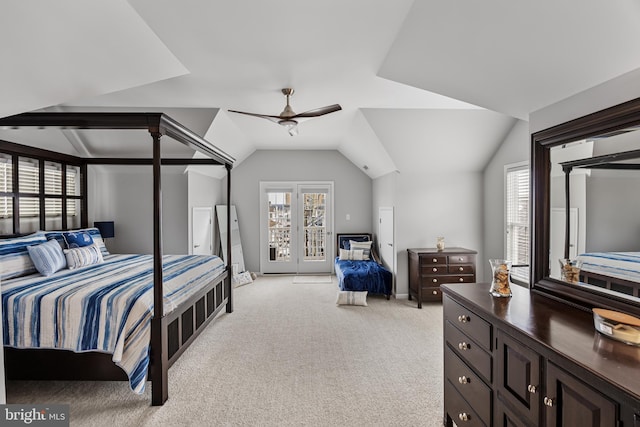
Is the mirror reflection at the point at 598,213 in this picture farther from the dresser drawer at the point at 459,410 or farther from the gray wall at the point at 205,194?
the gray wall at the point at 205,194

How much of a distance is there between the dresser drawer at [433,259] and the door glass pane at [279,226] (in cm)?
301

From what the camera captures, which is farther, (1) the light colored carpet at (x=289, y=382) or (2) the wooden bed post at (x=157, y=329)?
(2) the wooden bed post at (x=157, y=329)

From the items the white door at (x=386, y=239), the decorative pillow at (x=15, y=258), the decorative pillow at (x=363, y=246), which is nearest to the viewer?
the decorative pillow at (x=15, y=258)

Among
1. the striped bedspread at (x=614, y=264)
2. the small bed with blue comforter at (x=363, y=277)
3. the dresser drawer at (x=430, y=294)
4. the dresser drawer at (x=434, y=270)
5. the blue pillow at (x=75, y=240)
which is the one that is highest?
the striped bedspread at (x=614, y=264)

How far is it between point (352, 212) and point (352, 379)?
169 inches

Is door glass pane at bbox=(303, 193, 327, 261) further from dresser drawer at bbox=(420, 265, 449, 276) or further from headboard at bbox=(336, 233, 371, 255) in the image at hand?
dresser drawer at bbox=(420, 265, 449, 276)

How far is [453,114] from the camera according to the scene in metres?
4.03

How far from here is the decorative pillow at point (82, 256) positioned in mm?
3607

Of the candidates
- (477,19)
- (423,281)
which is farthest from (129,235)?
(477,19)

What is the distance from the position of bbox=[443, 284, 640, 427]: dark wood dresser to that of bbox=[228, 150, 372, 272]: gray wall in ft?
15.3

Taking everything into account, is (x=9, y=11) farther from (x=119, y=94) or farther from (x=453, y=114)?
(x=453, y=114)

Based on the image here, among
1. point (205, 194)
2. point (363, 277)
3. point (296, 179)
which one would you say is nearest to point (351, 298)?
point (363, 277)


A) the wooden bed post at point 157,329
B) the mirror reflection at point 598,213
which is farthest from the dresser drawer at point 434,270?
the wooden bed post at point 157,329

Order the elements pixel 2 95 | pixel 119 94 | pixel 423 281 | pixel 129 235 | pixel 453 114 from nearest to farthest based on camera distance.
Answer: pixel 2 95 → pixel 119 94 → pixel 453 114 → pixel 423 281 → pixel 129 235
